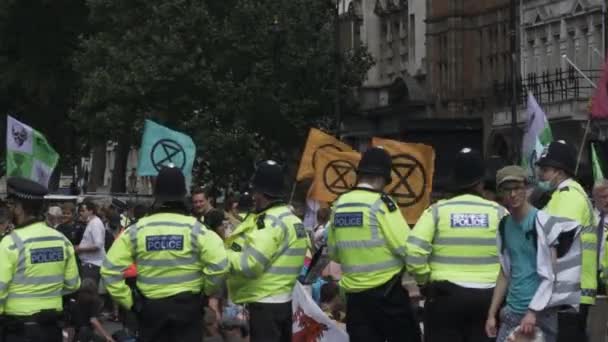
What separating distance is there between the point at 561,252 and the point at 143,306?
3164 millimetres

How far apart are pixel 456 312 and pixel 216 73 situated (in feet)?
113

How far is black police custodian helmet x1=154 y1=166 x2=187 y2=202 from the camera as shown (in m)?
13.0

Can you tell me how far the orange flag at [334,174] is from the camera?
2392 centimetres

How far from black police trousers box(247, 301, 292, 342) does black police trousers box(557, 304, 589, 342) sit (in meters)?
2.07

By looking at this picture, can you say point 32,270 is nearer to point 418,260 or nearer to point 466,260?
point 418,260

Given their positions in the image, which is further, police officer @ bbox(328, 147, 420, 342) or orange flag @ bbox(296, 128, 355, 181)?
orange flag @ bbox(296, 128, 355, 181)

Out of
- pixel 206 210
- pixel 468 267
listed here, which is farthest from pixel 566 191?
pixel 206 210

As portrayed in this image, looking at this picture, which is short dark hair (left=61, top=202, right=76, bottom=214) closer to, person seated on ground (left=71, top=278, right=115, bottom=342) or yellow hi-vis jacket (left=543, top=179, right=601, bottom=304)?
person seated on ground (left=71, top=278, right=115, bottom=342)

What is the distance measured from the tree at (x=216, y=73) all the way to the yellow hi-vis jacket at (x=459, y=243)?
32977 mm

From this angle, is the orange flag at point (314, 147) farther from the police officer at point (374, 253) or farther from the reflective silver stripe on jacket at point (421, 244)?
the reflective silver stripe on jacket at point (421, 244)

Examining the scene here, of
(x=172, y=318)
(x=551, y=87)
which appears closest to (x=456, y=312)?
(x=172, y=318)

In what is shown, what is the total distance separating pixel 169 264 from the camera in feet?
42.7

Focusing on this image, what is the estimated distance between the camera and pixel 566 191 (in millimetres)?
13297

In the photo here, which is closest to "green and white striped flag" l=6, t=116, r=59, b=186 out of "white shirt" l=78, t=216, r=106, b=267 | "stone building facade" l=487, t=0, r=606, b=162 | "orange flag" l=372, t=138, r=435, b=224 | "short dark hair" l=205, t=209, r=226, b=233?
"white shirt" l=78, t=216, r=106, b=267
